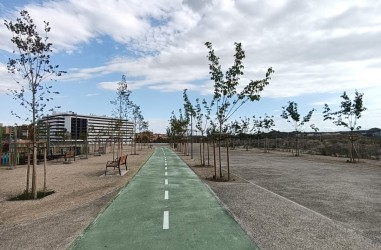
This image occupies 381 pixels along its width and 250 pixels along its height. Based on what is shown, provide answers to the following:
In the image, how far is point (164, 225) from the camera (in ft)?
25.6

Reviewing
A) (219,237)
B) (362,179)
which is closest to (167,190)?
(219,237)

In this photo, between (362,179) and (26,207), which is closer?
(26,207)

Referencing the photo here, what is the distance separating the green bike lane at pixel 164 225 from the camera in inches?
255

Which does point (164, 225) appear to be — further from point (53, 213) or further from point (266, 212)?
point (53, 213)

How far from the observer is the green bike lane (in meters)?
6.48

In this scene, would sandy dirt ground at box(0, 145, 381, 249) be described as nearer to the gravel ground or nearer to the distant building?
the gravel ground

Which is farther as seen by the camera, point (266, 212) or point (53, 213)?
point (53, 213)

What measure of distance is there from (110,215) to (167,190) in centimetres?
422

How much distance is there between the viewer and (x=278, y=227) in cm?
758

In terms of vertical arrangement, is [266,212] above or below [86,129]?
below

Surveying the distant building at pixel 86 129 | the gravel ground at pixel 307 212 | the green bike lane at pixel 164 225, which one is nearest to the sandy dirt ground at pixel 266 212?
the gravel ground at pixel 307 212

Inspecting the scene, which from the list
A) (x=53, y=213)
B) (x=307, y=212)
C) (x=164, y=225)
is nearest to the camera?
(x=164, y=225)

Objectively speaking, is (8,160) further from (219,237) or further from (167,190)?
(219,237)

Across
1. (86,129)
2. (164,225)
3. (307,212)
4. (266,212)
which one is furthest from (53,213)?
(86,129)
